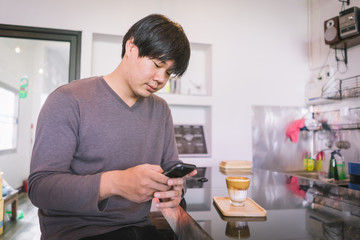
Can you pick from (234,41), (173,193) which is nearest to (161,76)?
(173,193)

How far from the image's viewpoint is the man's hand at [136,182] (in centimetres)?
71

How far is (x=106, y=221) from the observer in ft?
3.03

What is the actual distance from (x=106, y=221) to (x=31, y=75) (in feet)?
7.99

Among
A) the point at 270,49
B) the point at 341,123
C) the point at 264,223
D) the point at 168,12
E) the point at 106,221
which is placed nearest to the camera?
the point at 264,223

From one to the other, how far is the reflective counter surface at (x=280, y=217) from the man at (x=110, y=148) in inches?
4.9

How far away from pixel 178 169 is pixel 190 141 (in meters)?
2.06

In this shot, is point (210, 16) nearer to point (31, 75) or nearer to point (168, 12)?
point (168, 12)

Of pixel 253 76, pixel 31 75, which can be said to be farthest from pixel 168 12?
pixel 31 75

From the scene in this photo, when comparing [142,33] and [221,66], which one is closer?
[142,33]

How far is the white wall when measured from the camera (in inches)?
99.8

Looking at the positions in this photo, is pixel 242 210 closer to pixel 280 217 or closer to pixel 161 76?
pixel 280 217

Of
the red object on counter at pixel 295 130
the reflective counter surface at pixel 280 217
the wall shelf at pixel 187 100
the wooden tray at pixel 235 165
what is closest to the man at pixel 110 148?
the reflective counter surface at pixel 280 217

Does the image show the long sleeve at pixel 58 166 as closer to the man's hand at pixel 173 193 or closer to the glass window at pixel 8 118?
the man's hand at pixel 173 193

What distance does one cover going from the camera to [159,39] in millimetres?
928
